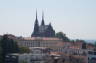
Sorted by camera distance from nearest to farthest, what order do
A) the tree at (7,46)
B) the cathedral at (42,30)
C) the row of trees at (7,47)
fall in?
the row of trees at (7,47)
the tree at (7,46)
the cathedral at (42,30)

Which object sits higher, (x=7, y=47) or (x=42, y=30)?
(x=42, y=30)

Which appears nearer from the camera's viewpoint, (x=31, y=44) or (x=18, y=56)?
(x=18, y=56)

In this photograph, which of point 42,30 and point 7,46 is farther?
point 42,30

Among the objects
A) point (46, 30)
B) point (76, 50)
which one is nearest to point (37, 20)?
point (46, 30)

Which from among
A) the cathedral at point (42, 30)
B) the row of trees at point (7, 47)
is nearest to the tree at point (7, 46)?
the row of trees at point (7, 47)

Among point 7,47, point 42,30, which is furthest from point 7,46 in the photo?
point 42,30

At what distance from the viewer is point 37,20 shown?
6825 centimetres

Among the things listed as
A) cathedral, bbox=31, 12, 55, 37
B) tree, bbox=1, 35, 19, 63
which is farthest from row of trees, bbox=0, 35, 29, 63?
cathedral, bbox=31, 12, 55, 37

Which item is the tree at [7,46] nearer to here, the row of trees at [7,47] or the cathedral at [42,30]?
the row of trees at [7,47]

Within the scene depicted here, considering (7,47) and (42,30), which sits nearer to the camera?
(7,47)

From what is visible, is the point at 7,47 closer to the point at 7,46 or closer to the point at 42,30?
the point at 7,46

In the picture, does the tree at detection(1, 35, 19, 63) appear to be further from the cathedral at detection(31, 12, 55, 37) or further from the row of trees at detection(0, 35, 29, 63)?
the cathedral at detection(31, 12, 55, 37)

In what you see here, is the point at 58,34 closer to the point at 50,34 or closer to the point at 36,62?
the point at 50,34

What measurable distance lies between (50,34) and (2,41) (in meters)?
34.4
